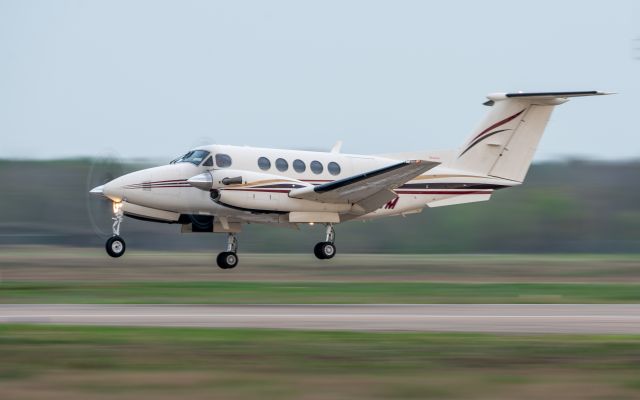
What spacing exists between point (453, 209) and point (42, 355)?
46560 mm

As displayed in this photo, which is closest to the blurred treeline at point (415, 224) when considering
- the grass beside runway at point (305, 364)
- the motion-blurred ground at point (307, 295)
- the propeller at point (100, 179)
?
the motion-blurred ground at point (307, 295)

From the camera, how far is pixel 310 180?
29516 millimetres

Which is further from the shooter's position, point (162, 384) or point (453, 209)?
point (453, 209)

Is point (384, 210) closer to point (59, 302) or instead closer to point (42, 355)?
point (59, 302)

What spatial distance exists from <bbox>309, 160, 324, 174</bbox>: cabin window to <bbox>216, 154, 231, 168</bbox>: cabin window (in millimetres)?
2614

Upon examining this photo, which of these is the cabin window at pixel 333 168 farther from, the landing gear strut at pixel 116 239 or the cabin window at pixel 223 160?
the landing gear strut at pixel 116 239

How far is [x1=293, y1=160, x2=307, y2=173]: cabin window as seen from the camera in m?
29.3

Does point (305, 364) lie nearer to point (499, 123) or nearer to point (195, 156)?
point (195, 156)

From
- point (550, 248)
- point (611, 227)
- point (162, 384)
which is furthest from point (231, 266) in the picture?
point (611, 227)

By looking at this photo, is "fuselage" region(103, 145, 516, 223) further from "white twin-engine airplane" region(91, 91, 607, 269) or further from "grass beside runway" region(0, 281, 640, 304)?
"grass beside runway" region(0, 281, 640, 304)

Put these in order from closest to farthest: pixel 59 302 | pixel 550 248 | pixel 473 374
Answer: pixel 473 374 → pixel 59 302 → pixel 550 248

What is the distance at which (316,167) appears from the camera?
29.8 m

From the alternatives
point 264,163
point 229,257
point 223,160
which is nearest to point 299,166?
point 264,163

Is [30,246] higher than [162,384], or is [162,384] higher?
[162,384]
